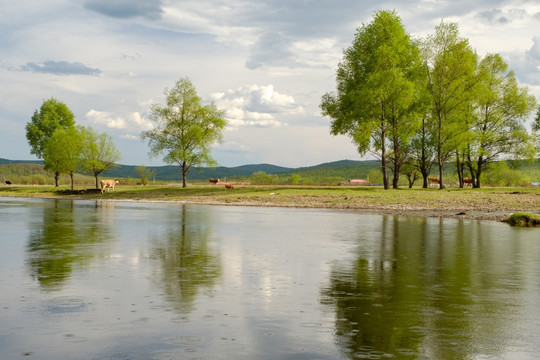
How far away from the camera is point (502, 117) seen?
241 feet

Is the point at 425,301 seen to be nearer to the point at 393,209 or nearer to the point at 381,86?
the point at 393,209

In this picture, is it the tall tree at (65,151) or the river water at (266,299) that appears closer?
the river water at (266,299)

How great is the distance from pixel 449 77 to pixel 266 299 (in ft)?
192

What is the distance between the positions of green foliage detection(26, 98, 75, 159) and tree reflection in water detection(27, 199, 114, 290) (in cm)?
7915

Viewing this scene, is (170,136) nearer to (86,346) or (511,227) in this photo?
(511,227)

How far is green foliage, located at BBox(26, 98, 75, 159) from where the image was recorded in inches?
4018

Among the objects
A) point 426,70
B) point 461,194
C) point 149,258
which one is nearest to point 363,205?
point 461,194

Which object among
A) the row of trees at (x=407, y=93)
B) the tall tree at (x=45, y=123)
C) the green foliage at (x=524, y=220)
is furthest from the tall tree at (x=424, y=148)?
the tall tree at (x=45, y=123)

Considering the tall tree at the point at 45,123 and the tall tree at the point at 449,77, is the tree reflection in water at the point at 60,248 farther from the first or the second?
the tall tree at the point at 45,123

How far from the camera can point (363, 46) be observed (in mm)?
61812

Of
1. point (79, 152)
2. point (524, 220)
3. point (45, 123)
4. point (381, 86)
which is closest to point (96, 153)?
point (79, 152)

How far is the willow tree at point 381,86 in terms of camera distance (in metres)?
58.2

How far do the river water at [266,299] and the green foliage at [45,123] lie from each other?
87.7 meters

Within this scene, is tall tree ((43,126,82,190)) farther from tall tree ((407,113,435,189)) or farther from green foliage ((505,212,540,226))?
green foliage ((505,212,540,226))
